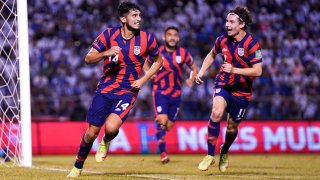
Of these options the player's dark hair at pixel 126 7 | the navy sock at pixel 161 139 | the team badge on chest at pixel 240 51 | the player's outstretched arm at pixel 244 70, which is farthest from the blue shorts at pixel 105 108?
the navy sock at pixel 161 139

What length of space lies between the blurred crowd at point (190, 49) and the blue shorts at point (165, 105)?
18.6 ft

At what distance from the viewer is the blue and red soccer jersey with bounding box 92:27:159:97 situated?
10.2m

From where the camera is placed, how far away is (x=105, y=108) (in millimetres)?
10188

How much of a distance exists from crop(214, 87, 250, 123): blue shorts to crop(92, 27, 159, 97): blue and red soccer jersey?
1.71 m

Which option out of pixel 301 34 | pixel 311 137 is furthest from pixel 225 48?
pixel 301 34

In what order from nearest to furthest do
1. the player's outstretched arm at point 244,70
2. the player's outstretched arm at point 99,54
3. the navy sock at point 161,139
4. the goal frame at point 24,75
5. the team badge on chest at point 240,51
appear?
the player's outstretched arm at point 99,54, the player's outstretched arm at point 244,70, the team badge on chest at point 240,51, the goal frame at point 24,75, the navy sock at point 161,139

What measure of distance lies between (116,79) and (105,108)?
45 cm

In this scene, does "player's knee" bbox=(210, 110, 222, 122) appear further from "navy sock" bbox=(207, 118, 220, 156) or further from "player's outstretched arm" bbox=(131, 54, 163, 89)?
"player's outstretched arm" bbox=(131, 54, 163, 89)

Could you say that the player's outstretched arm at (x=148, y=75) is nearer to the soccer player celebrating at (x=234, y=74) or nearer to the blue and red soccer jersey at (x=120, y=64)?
the blue and red soccer jersey at (x=120, y=64)

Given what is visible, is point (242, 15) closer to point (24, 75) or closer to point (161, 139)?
point (24, 75)

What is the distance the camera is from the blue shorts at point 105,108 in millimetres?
10094

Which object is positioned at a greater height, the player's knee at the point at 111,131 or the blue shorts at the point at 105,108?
the blue shorts at the point at 105,108

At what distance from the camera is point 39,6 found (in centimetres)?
2591

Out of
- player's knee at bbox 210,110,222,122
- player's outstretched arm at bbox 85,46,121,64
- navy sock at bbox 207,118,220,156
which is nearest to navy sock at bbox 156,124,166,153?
navy sock at bbox 207,118,220,156
